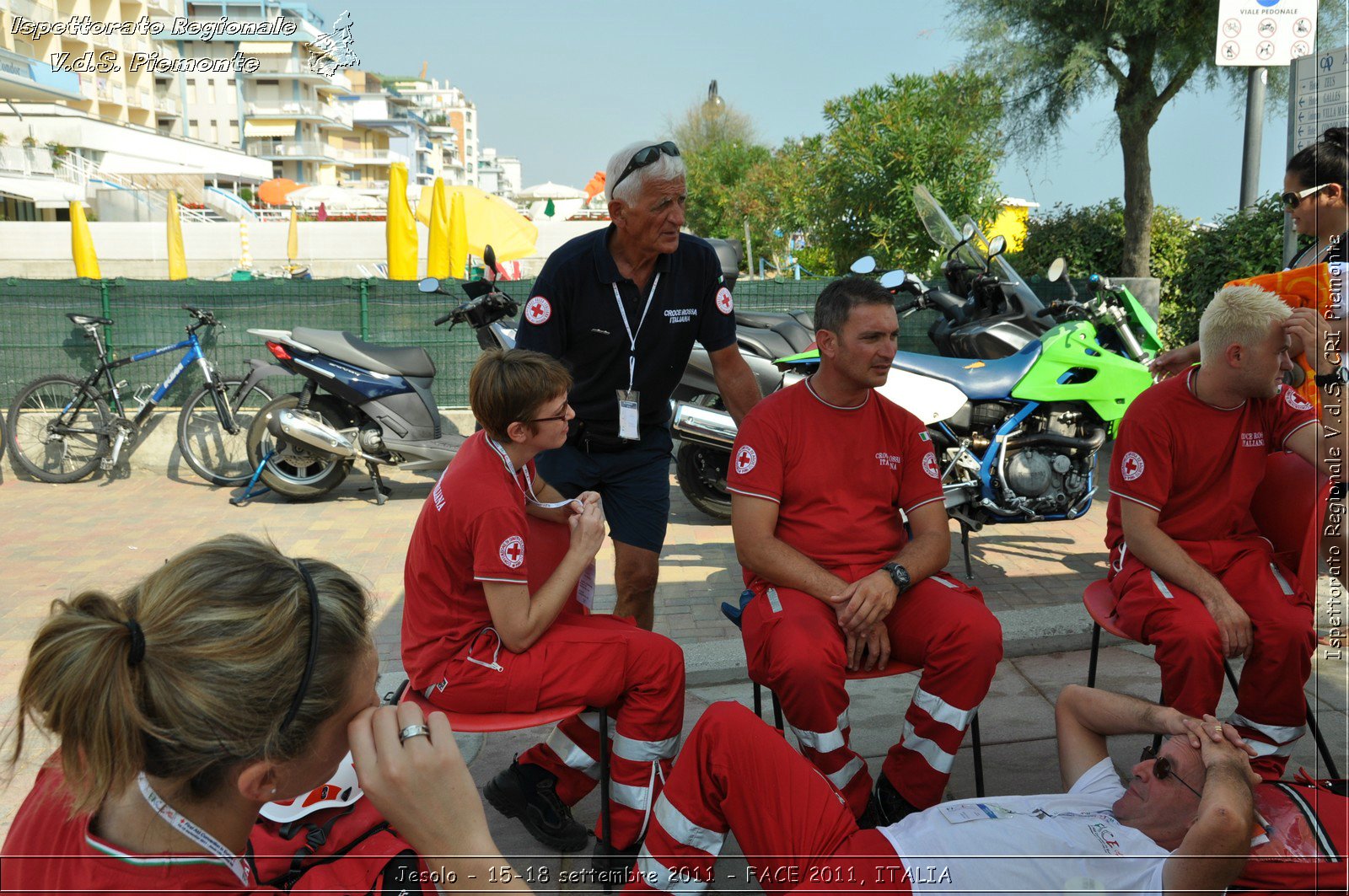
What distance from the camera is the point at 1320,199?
389cm

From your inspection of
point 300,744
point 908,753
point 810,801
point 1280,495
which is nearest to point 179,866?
point 300,744

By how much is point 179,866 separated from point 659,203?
248 centimetres

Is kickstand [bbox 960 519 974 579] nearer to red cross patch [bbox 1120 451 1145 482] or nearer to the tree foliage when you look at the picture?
red cross patch [bbox 1120 451 1145 482]

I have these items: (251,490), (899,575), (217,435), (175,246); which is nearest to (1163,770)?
(899,575)

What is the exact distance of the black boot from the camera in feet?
9.80

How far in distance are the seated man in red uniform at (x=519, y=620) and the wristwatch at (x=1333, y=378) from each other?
2.18 metres

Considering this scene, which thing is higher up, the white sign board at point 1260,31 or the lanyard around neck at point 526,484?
the white sign board at point 1260,31

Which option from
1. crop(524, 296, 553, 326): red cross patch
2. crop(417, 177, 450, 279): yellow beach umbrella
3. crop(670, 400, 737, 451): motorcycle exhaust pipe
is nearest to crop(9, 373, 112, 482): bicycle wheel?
crop(670, 400, 737, 451): motorcycle exhaust pipe

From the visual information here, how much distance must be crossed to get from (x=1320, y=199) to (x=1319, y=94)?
4.30ft

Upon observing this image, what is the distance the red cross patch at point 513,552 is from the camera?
2625 mm

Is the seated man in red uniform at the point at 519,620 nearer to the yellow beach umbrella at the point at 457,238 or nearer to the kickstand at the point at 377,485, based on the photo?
the kickstand at the point at 377,485

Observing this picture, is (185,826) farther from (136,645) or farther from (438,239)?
(438,239)

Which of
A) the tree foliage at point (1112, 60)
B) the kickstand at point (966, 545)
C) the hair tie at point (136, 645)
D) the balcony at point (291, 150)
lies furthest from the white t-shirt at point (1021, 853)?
the balcony at point (291, 150)

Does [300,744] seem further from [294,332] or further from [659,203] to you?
[294,332]
